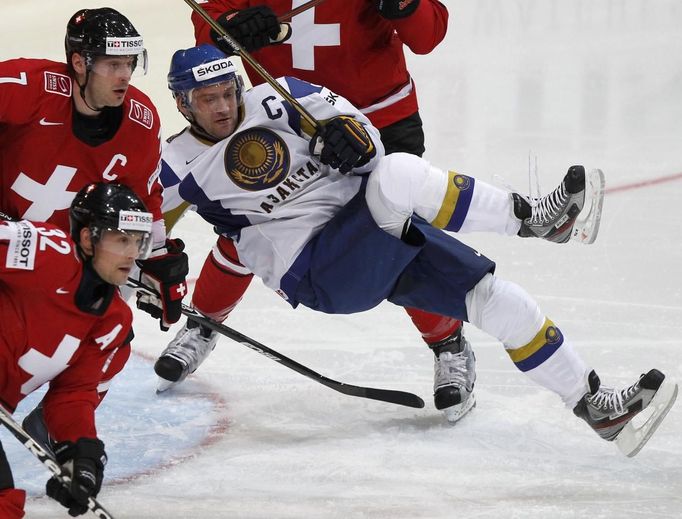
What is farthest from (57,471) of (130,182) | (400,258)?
(400,258)

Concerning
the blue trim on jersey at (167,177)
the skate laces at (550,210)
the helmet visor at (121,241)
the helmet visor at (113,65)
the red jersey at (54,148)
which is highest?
the helmet visor at (113,65)

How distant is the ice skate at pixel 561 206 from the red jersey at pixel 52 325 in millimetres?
945

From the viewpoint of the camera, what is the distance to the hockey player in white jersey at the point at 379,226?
262cm

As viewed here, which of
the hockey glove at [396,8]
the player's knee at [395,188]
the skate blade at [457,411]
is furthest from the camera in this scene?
the skate blade at [457,411]

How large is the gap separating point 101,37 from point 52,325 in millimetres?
656

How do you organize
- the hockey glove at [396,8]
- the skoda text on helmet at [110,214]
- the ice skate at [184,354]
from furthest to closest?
the ice skate at [184,354] → the hockey glove at [396,8] → the skoda text on helmet at [110,214]

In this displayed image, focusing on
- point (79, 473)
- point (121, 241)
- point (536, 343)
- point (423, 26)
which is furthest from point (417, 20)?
point (79, 473)

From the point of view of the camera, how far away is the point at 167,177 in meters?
2.74

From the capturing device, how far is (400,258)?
2637 mm

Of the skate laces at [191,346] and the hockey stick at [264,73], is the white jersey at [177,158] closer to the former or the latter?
the hockey stick at [264,73]

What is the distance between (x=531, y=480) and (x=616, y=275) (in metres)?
1.33

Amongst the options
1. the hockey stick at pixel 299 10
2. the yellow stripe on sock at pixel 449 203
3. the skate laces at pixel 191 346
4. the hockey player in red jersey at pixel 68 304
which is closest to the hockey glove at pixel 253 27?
the hockey stick at pixel 299 10

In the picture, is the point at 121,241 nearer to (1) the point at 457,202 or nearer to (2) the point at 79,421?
(2) the point at 79,421

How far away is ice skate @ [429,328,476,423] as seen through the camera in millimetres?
3020
